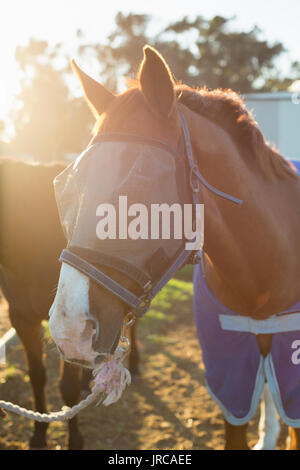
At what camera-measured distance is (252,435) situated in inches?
144

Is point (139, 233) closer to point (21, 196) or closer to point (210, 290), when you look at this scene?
point (210, 290)

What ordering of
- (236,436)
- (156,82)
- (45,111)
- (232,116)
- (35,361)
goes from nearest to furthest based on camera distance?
1. (156,82)
2. (232,116)
3. (236,436)
4. (35,361)
5. (45,111)

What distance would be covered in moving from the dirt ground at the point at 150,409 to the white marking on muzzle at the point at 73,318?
246cm

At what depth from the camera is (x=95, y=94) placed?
71.9 inches

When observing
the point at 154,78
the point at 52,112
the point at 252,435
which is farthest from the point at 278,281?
the point at 52,112

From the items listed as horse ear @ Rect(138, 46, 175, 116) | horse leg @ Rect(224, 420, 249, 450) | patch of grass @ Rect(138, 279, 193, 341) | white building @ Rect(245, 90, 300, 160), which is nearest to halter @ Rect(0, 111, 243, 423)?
horse ear @ Rect(138, 46, 175, 116)

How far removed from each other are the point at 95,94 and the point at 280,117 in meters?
22.5

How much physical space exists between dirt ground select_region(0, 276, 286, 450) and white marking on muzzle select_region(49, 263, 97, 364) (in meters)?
2.46

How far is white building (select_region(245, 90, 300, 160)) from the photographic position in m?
22.3

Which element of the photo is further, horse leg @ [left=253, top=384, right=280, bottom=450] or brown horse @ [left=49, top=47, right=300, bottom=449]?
horse leg @ [left=253, top=384, right=280, bottom=450]

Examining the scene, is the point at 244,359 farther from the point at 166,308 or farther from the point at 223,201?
the point at 166,308

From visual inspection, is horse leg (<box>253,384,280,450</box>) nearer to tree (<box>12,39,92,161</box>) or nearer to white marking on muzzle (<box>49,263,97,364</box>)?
white marking on muzzle (<box>49,263,97,364</box>)

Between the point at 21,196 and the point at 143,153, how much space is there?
72.1 inches

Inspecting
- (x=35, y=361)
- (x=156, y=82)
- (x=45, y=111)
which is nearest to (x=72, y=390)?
(x=35, y=361)
